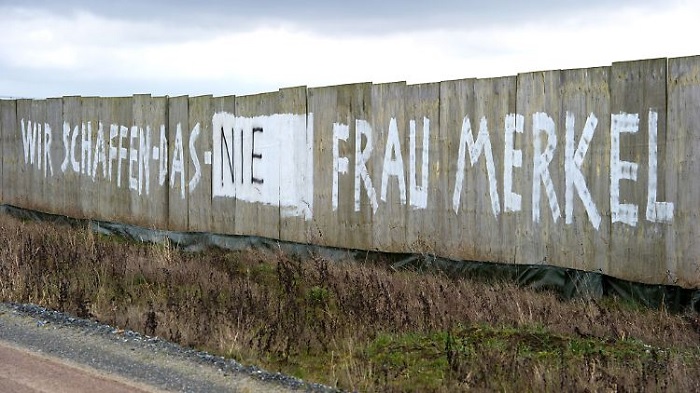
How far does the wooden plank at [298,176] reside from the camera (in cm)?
1388

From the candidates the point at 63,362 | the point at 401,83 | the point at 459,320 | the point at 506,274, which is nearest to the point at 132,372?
the point at 63,362

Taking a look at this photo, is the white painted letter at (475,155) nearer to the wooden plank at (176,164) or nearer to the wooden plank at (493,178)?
the wooden plank at (493,178)

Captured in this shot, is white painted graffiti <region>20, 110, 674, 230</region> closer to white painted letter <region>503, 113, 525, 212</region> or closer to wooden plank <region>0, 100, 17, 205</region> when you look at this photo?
white painted letter <region>503, 113, 525, 212</region>

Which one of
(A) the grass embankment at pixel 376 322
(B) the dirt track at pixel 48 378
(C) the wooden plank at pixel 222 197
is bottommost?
(B) the dirt track at pixel 48 378

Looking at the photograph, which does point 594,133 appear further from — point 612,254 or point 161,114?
point 161,114

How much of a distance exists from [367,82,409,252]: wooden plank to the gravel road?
5053 mm

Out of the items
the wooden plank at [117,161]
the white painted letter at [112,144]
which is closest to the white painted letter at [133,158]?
the wooden plank at [117,161]

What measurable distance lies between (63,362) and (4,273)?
144 inches

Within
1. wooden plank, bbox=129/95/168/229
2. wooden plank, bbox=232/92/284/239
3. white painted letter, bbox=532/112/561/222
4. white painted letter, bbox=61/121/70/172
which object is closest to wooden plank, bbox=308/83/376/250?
wooden plank, bbox=232/92/284/239

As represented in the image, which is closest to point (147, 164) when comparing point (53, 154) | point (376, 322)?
point (53, 154)

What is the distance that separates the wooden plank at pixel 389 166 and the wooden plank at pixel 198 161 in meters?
3.96

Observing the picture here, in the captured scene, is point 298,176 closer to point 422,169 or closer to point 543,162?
point 422,169

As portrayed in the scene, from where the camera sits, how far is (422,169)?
1222 centimetres

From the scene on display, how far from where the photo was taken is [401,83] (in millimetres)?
12570
